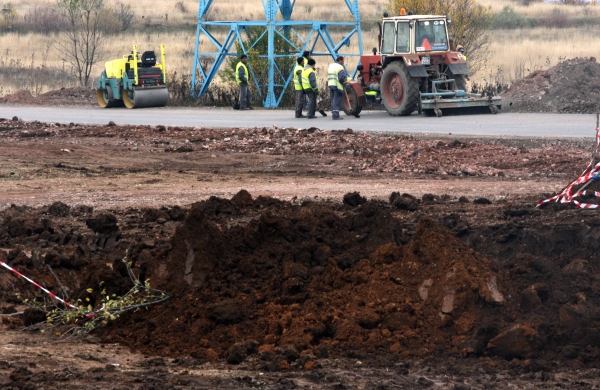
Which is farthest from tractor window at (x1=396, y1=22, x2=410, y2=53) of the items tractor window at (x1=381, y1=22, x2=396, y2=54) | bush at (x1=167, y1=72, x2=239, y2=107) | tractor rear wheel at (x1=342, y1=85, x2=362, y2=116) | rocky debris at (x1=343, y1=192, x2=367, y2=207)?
rocky debris at (x1=343, y1=192, x2=367, y2=207)

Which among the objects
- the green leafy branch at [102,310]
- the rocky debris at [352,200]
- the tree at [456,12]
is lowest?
the green leafy branch at [102,310]

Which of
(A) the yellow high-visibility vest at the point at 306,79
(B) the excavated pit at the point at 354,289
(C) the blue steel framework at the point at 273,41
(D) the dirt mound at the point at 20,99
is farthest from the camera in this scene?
(D) the dirt mound at the point at 20,99

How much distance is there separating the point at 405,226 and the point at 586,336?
344 cm

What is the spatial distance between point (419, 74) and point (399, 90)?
2.85 feet

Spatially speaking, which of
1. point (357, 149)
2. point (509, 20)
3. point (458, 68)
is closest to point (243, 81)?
point (458, 68)

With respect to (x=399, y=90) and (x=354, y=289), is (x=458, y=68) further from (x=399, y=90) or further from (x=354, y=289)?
(x=354, y=289)

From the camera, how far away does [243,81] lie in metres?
27.6

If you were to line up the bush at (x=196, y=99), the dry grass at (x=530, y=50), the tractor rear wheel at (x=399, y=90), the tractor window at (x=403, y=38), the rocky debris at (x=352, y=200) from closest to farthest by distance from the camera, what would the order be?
the rocky debris at (x=352, y=200) < the tractor rear wheel at (x=399, y=90) < the tractor window at (x=403, y=38) < the bush at (x=196, y=99) < the dry grass at (x=530, y=50)

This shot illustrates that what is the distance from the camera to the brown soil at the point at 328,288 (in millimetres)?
5605

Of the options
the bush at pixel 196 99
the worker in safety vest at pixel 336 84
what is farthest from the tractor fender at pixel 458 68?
the bush at pixel 196 99

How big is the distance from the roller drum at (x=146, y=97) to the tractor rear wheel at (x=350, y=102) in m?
7.89

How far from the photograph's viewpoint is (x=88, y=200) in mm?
11930

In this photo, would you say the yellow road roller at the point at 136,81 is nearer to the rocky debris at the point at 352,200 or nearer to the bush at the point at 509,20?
the rocky debris at the point at 352,200

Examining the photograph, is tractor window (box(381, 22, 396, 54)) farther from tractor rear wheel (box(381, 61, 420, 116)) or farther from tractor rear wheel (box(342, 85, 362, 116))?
tractor rear wheel (box(342, 85, 362, 116))
